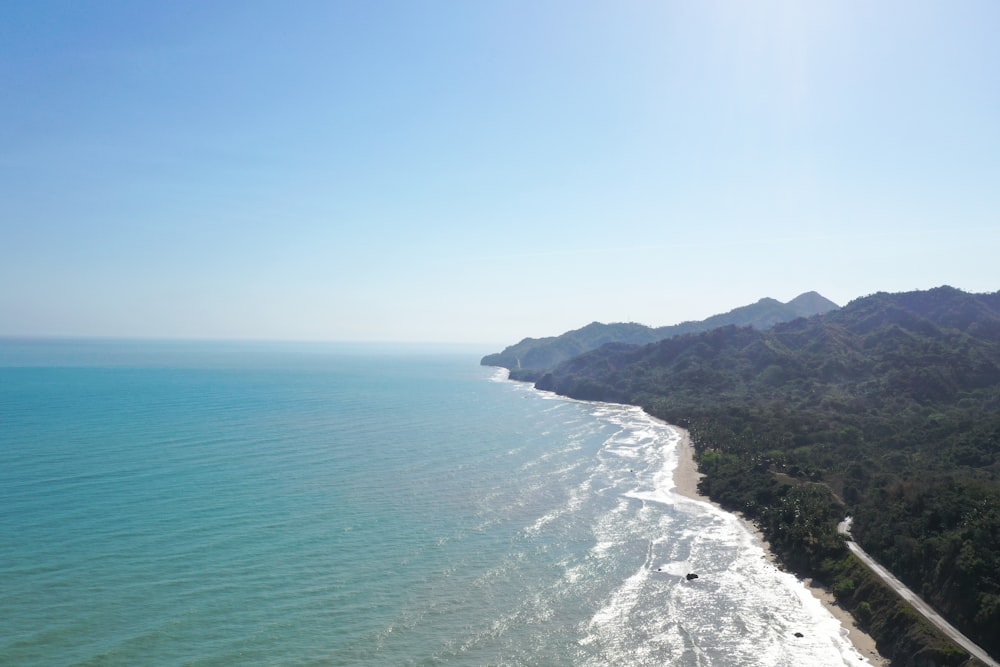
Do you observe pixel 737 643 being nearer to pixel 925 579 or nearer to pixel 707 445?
pixel 925 579

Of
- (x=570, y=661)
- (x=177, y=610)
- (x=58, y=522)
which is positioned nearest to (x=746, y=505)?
(x=570, y=661)

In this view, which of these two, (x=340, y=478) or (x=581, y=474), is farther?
(x=581, y=474)

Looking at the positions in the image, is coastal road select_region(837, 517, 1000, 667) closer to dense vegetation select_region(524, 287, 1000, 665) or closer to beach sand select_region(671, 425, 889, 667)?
dense vegetation select_region(524, 287, 1000, 665)

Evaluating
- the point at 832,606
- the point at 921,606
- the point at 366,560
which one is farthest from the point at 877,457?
the point at 366,560

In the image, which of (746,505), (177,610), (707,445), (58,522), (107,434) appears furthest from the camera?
(707,445)

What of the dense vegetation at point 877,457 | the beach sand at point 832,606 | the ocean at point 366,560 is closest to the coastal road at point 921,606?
the dense vegetation at point 877,457

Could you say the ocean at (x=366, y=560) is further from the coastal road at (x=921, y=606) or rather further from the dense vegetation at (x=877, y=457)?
the coastal road at (x=921, y=606)
